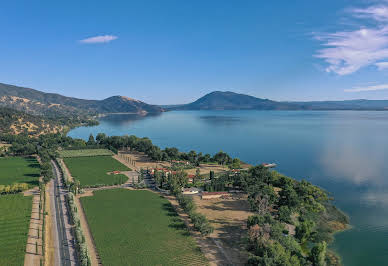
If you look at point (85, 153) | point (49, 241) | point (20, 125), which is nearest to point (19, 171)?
point (85, 153)

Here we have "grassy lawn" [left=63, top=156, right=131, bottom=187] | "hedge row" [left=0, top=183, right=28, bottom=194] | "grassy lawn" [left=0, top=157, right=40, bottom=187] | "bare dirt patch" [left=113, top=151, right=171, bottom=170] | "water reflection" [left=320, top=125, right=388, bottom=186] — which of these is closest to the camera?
"hedge row" [left=0, top=183, right=28, bottom=194]

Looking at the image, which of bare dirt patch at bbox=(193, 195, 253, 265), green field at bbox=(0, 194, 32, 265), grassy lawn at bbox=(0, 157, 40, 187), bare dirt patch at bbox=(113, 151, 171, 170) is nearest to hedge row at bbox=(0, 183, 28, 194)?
green field at bbox=(0, 194, 32, 265)

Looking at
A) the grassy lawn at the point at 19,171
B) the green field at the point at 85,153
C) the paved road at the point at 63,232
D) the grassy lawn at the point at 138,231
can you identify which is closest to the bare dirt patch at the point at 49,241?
the paved road at the point at 63,232

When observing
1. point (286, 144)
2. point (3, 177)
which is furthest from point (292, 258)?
point (286, 144)

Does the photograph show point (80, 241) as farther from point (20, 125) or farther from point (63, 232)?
point (20, 125)

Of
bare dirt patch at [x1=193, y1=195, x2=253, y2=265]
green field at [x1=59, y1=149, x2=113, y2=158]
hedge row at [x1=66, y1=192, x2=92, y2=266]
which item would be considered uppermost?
green field at [x1=59, y1=149, x2=113, y2=158]

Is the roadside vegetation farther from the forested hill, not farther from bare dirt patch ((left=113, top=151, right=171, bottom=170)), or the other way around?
the forested hill

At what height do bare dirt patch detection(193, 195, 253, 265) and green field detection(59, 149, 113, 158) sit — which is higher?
green field detection(59, 149, 113, 158)
